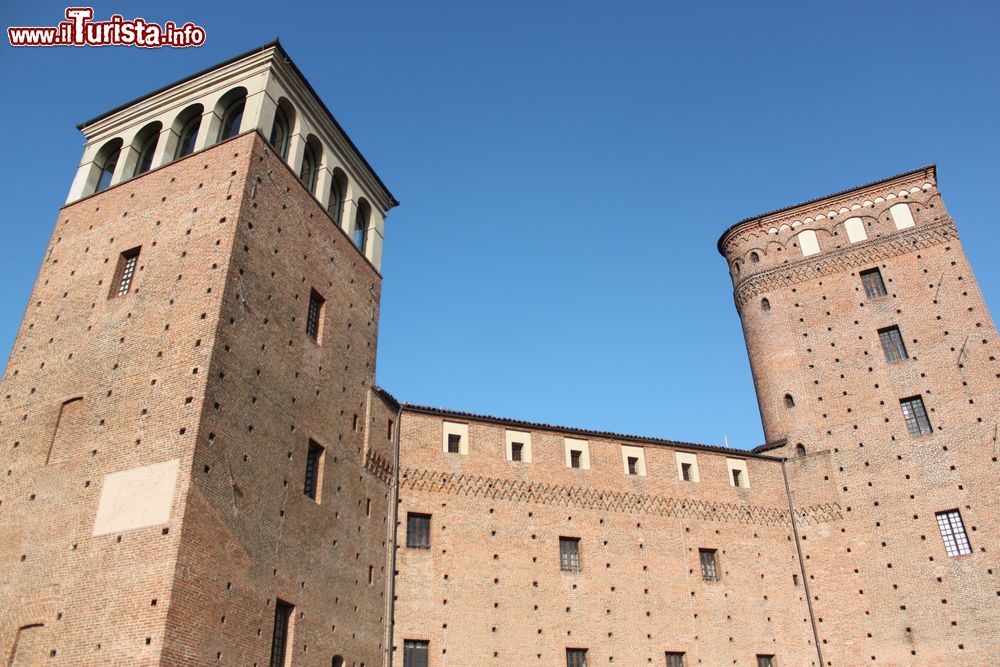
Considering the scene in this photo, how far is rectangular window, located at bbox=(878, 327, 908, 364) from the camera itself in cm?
2291

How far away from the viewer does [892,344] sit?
2319 cm

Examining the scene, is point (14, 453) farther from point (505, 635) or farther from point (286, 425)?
point (505, 635)

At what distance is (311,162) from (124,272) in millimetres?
5682

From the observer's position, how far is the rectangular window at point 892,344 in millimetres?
22906

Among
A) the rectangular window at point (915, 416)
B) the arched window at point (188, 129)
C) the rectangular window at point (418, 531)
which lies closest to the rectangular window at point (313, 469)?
the rectangular window at point (418, 531)

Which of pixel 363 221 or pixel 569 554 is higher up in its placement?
pixel 363 221

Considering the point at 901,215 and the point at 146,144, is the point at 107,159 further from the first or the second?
the point at 901,215

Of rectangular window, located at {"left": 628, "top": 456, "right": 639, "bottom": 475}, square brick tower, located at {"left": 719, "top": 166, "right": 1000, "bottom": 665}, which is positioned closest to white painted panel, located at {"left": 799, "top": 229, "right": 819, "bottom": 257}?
square brick tower, located at {"left": 719, "top": 166, "right": 1000, "bottom": 665}

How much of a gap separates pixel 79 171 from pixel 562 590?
1624 centimetres

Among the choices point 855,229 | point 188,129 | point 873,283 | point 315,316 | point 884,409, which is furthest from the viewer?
point 855,229

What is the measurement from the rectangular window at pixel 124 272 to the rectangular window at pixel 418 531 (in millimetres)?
8479

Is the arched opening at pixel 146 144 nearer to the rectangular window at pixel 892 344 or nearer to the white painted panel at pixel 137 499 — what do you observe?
the white painted panel at pixel 137 499

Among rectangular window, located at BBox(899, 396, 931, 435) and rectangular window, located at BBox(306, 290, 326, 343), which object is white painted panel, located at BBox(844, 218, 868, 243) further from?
rectangular window, located at BBox(306, 290, 326, 343)

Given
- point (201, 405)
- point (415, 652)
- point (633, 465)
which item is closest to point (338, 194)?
point (201, 405)
